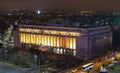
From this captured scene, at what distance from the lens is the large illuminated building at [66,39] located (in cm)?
2770

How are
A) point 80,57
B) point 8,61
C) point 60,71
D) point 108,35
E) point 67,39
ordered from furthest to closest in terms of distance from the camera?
point 108,35 → point 67,39 → point 80,57 → point 8,61 → point 60,71

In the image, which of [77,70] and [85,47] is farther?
[85,47]

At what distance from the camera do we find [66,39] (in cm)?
2870

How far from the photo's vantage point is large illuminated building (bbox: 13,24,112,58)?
90.9ft

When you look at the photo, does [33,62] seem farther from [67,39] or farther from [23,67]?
[67,39]

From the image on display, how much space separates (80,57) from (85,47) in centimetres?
138

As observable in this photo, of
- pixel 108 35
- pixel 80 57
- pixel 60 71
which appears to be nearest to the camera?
pixel 60 71

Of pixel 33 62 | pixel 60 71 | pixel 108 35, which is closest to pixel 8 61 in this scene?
pixel 33 62

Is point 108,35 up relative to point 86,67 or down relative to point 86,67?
up

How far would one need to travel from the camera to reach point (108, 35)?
32.0 metres

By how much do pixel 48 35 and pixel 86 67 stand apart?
33.5 ft

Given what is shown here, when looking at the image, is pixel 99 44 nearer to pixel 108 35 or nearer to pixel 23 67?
pixel 108 35

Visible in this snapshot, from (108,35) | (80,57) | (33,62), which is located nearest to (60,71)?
(33,62)

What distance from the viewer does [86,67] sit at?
20.6 m
